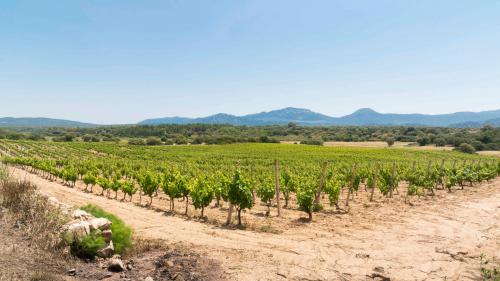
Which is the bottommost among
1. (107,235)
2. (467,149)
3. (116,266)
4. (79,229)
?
(467,149)

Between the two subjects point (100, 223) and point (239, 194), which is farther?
point (239, 194)

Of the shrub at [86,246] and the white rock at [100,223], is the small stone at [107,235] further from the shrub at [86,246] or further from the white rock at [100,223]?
the shrub at [86,246]

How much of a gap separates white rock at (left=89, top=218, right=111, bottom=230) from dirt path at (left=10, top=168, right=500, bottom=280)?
2.79 m

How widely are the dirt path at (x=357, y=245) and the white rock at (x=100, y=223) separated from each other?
279cm

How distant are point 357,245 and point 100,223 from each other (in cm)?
836

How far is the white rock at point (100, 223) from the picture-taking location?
10.3 m

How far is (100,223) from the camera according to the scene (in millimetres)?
10438

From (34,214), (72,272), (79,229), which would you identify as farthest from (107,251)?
(34,214)

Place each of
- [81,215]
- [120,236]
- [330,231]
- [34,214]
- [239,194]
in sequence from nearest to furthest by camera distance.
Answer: [34,214] < [120,236] < [81,215] < [330,231] < [239,194]

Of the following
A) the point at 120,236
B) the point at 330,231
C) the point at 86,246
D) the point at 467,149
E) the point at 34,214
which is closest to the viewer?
the point at 86,246

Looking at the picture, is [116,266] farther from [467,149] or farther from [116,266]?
[467,149]

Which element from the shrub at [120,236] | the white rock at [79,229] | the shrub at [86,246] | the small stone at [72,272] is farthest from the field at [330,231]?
the small stone at [72,272]

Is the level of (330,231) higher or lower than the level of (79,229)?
lower

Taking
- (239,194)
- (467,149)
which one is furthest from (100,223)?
(467,149)
